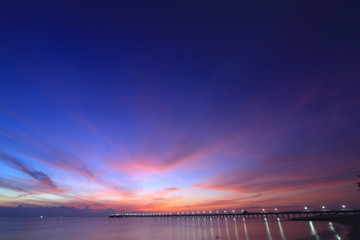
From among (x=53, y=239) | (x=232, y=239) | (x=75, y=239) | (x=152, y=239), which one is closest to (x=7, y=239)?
(x=53, y=239)

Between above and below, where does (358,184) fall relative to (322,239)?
above

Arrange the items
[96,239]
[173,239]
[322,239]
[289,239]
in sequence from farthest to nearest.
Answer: [96,239] → [173,239] → [289,239] → [322,239]

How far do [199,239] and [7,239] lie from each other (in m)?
49.7

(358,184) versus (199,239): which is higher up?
(358,184)

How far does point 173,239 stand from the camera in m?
43.0

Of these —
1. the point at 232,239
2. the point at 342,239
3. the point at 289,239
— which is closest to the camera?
the point at 342,239

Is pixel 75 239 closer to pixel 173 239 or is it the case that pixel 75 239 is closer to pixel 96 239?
pixel 96 239

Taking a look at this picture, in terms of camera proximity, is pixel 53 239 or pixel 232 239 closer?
pixel 232 239

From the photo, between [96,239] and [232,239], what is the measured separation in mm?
32436

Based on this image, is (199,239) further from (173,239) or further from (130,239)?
(130,239)

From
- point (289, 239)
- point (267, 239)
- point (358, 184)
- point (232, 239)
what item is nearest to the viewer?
point (289, 239)

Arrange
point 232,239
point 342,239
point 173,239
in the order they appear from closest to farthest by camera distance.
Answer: point 342,239 < point 232,239 < point 173,239

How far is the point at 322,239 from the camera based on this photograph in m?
30.0

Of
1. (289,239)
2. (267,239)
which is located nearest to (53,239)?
(267,239)
